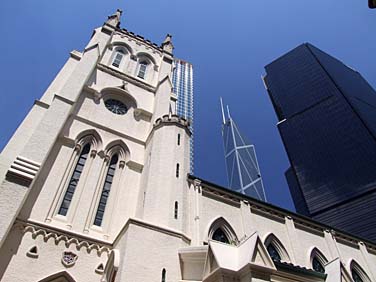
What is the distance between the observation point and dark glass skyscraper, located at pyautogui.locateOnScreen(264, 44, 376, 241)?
196 feet

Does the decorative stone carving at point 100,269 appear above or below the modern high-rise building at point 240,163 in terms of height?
below

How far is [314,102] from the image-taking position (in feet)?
263

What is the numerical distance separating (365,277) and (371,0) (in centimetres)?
1695

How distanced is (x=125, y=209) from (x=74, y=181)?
8.68ft

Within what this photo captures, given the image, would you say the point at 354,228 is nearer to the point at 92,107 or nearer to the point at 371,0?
the point at 92,107

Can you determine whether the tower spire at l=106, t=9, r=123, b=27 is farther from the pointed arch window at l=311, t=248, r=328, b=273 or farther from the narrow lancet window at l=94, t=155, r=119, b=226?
the pointed arch window at l=311, t=248, r=328, b=273

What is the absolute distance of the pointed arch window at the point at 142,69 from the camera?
2383 cm

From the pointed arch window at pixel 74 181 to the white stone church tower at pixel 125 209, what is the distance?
5 cm

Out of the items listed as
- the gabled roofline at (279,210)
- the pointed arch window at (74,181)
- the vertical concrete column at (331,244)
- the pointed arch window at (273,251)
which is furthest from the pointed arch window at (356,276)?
the pointed arch window at (74,181)

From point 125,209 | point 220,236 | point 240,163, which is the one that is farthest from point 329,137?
point 125,209

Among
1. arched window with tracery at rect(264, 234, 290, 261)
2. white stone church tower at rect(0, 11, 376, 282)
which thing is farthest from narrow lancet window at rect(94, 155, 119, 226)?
arched window with tracery at rect(264, 234, 290, 261)

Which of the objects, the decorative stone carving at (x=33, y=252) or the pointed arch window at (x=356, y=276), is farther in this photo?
the pointed arch window at (x=356, y=276)

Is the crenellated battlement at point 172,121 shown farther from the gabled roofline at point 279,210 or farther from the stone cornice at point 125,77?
the stone cornice at point 125,77

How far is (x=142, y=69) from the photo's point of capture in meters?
24.8
